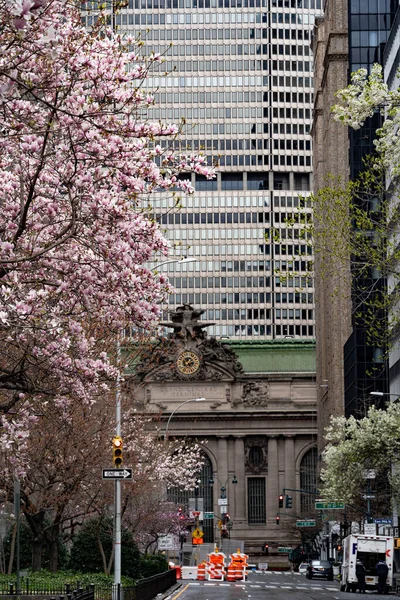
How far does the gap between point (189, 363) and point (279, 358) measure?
47.3ft

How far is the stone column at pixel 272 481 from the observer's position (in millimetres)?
140000

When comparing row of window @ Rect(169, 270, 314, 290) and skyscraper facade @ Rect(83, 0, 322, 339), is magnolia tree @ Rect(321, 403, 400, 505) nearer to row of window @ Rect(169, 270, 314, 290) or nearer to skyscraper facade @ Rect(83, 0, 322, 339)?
skyscraper facade @ Rect(83, 0, 322, 339)

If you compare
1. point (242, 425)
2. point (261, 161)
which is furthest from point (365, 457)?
point (261, 161)

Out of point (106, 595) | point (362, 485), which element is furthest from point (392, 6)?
point (106, 595)

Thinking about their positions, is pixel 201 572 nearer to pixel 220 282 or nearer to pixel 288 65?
pixel 220 282

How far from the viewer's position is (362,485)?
7631cm

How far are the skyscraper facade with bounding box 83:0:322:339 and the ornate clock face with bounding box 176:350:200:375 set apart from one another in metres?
33.6

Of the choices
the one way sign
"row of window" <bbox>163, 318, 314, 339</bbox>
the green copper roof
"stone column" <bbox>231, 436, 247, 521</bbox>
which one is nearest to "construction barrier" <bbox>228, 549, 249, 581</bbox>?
"stone column" <bbox>231, 436, 247, 521</bbox>

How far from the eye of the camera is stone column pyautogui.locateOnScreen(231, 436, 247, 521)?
139m

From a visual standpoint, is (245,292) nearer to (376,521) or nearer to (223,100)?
(223,100)

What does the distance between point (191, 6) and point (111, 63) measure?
164 m

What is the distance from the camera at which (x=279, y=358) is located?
147250 mm

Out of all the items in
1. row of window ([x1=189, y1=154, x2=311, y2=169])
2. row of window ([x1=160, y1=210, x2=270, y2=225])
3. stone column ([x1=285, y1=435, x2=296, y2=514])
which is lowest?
stone column ([x1=285, y1=435, x2=296, y2=514])

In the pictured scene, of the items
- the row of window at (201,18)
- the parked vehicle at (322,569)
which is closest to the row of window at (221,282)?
the row of window at (201,18)
